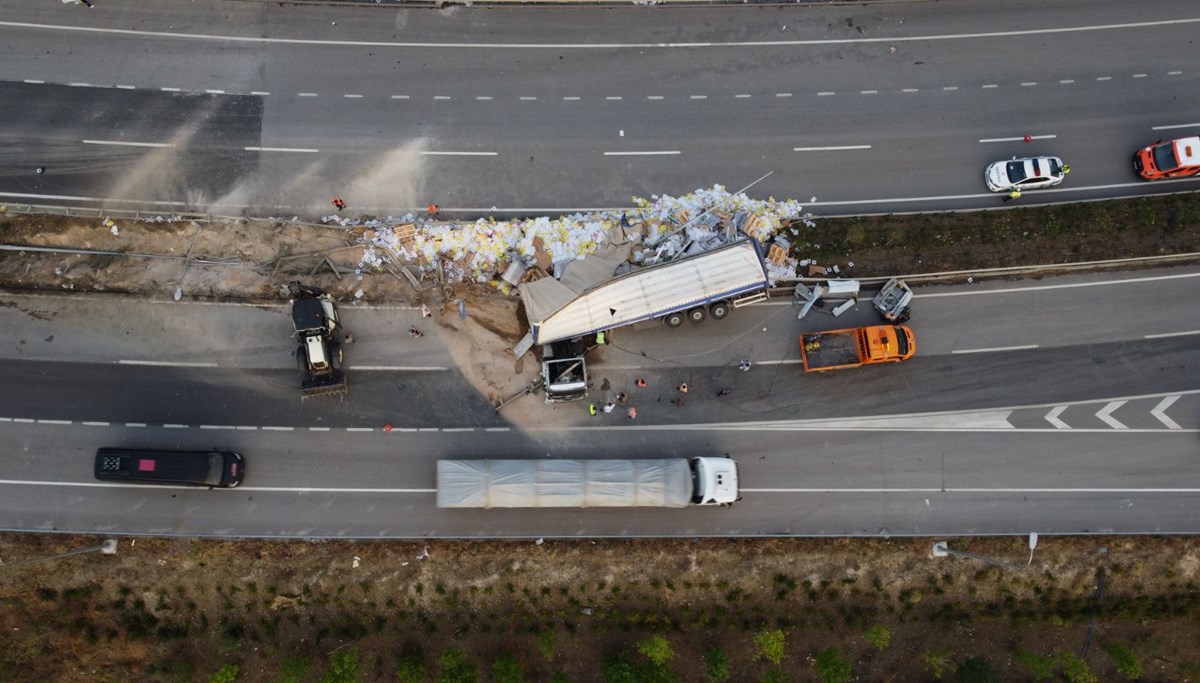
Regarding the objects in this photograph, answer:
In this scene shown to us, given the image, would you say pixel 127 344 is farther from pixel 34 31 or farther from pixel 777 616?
pixel 777 616

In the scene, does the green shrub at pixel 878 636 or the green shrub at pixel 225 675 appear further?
the green shrub at pixel 878 636

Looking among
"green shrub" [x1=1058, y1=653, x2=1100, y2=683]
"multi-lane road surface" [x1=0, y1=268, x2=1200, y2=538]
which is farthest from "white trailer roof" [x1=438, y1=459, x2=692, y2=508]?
"green shrub" [x1=1058, y1=653, x2=1100, y2=683]

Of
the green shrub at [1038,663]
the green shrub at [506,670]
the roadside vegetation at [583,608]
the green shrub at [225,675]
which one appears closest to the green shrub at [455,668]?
the roadside vegetation at [583,608]

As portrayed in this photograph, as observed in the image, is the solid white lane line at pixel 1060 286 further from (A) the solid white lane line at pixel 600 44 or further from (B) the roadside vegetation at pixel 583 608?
(A) the solid white lane line at pixel 600 44

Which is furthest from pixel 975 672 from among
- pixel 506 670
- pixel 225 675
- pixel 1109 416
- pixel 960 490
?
pixel 225 675

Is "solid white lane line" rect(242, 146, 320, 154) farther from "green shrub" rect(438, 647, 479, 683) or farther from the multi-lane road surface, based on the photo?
"green shrub" rect(438, 647, 479, 683)

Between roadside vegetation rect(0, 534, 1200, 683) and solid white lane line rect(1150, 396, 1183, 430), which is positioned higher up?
solid white lane line rect(1150, 396, 1183, 430)
